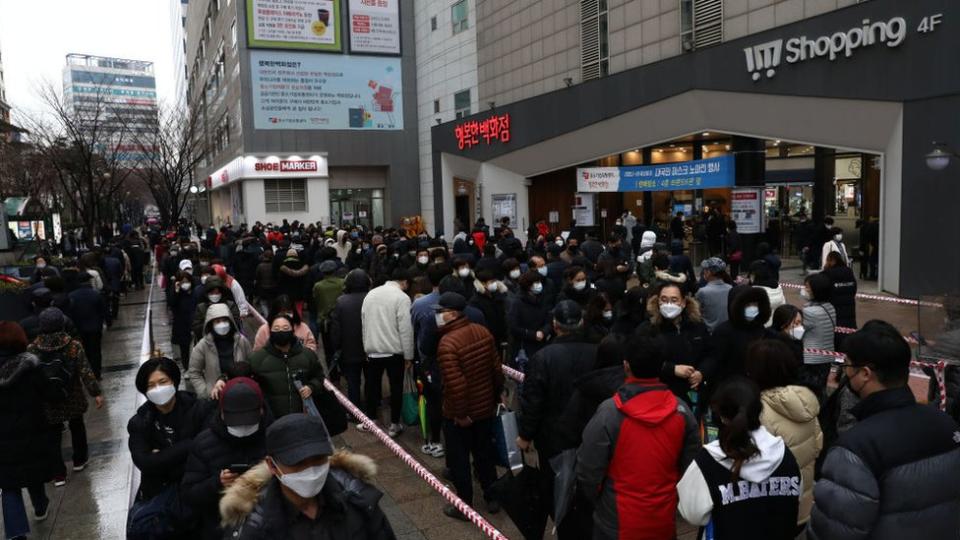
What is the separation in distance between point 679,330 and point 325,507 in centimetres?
392

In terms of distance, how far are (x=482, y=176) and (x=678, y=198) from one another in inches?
329

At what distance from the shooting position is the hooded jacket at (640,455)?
141 inches

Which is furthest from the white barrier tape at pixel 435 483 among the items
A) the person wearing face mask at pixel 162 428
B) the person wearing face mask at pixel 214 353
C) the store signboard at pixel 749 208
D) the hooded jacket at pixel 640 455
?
the store signboard at pixel 749 208

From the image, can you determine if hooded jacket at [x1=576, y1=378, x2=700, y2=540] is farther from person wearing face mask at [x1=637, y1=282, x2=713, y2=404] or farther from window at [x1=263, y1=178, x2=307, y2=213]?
window at [x1=263, y1=178, x2=307, y2=213]

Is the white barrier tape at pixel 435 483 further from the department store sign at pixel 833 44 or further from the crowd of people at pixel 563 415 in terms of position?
the department store sign at pixel 833 44

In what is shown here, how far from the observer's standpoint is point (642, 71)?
2148 cm

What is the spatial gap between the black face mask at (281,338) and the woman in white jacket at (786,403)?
11.4ft

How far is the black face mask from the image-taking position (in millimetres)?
5551

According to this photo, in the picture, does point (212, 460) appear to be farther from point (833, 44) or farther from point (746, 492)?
point (833, 44)

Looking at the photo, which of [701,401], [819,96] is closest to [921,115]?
[819,96]

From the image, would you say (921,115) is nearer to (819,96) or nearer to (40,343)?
(819,96)

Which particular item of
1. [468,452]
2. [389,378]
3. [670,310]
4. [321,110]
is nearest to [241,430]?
[468,452]

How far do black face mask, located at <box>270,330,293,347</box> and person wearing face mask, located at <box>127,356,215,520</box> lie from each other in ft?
3.44

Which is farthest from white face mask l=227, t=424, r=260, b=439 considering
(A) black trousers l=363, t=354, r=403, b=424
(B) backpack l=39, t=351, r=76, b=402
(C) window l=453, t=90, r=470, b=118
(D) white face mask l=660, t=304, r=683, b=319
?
(C) window l=453, t=90, r=470, b=118
